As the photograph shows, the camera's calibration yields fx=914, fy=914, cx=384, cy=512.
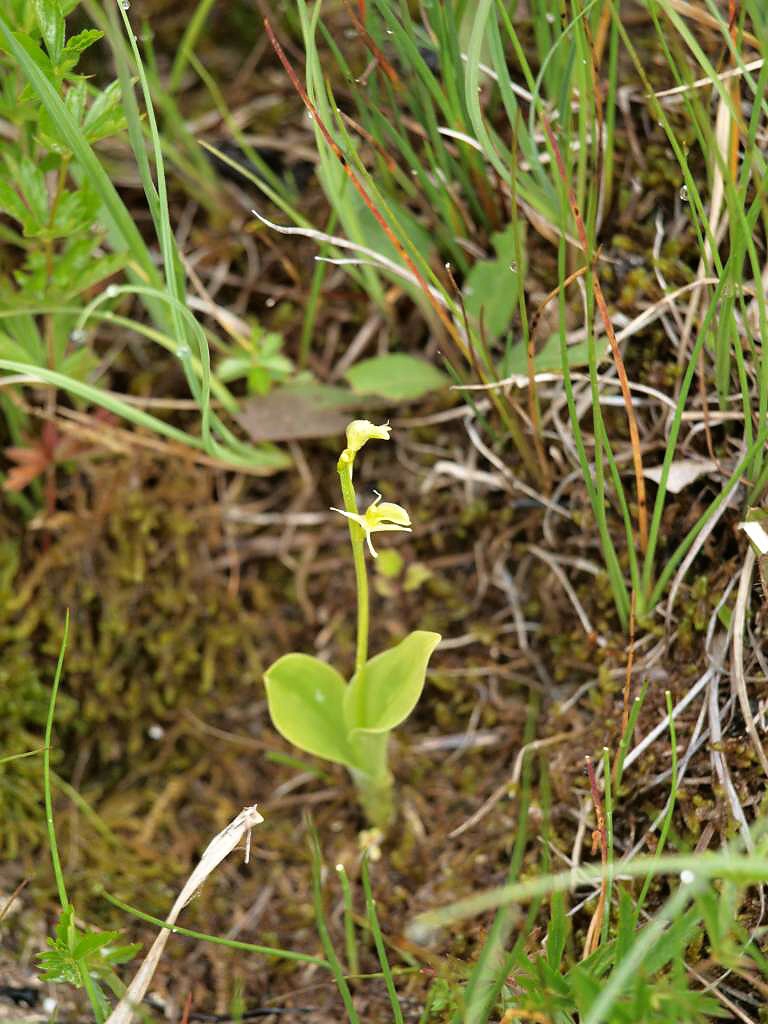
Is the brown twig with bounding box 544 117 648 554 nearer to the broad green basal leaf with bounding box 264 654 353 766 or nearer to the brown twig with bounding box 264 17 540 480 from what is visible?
the brown twig with bounding box 264 17 540 480

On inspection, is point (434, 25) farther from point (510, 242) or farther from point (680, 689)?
point (680, 689)

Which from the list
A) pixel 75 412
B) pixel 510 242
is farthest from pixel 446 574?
pixel 75 412

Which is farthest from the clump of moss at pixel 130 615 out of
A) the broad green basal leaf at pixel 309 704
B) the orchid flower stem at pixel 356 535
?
the orchid flower stem at pixel 356 535

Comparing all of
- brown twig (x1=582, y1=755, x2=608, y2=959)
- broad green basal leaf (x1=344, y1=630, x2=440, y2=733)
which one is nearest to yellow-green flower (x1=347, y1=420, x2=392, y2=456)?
broad green basal leaf (x1=344, y1=630, x2=440, y2=733)

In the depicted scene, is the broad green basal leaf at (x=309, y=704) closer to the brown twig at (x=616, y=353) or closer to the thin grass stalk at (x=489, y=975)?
the thin grass stalk at (x=489, y=975)

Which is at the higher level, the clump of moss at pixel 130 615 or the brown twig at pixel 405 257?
the brown twig at pixel 405 257

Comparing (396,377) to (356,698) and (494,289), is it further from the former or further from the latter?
(356,698)
